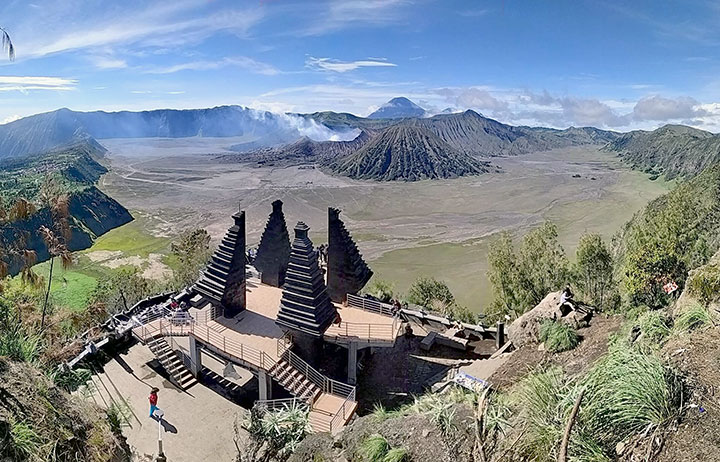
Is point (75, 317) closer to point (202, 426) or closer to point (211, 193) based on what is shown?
point (202, 426)

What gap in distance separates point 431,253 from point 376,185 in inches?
1965

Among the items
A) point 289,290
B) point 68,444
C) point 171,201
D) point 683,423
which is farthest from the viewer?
point 171,201

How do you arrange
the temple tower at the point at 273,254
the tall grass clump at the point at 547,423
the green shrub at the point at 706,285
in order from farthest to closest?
the temple tower at the point at 273,254 < the green shrub at the point at 706,285 < the tall grass clump at the point at 547,423

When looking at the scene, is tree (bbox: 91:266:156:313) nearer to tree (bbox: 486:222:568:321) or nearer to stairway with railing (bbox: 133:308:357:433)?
stairway with railing (bbox: 133:308:357:433)

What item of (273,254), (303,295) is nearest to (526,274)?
(273,254)

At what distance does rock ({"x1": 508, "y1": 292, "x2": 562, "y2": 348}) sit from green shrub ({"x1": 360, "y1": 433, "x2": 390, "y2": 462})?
820 cm

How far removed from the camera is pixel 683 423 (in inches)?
156

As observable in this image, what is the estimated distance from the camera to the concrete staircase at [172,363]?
13.3m

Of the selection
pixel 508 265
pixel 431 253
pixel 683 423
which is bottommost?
pixel 431 253

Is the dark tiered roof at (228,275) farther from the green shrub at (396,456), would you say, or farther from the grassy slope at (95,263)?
the grassy slope at (95,263)

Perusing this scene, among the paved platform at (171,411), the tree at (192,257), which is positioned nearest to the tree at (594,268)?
the paved platform at (171,411)

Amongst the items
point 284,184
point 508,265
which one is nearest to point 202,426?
point 508,265

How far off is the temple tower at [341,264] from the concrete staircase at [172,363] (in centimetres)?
492

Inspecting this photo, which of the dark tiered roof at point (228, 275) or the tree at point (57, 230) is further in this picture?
the dark tiered roof at point (228, 275)
